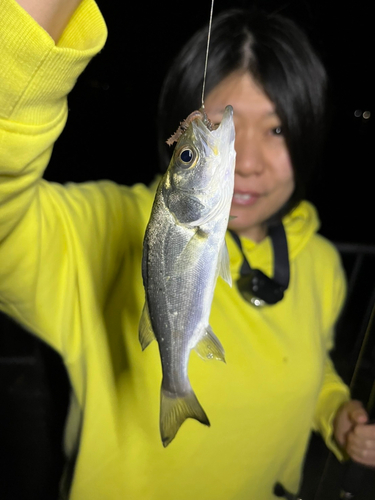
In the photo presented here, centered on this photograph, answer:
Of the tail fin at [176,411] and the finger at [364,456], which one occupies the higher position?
the tail fin at [176,411]

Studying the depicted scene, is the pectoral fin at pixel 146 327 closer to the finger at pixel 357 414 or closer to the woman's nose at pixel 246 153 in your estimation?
the woman's nose at pixel 246 153

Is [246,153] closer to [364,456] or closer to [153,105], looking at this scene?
[364,456]

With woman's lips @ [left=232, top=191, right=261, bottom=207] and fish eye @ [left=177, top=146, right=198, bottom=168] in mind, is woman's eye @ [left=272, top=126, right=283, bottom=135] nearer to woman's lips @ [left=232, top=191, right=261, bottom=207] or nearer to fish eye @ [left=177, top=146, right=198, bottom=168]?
woman's lips @ [left=232, top=191, right=261, bottom=207]

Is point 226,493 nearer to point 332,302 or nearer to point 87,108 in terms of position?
point 332,302

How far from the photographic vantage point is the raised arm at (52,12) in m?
0.51

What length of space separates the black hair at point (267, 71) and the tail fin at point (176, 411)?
0.80m

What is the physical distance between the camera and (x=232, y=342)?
3.65 feet

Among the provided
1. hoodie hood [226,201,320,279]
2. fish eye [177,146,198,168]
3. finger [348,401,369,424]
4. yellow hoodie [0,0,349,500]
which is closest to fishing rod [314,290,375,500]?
finger [348,401,369,424]

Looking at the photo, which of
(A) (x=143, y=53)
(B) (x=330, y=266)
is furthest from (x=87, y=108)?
(B) (x=330, y=266)

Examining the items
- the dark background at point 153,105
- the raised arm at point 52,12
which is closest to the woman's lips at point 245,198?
the raised arm at point 52,12

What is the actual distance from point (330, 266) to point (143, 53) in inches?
342

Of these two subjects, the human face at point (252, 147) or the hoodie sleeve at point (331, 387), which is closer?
the human face at point (252, 147)

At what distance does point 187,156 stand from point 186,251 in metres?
0.17

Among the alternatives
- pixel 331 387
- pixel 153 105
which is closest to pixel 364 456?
pixel 331 387
